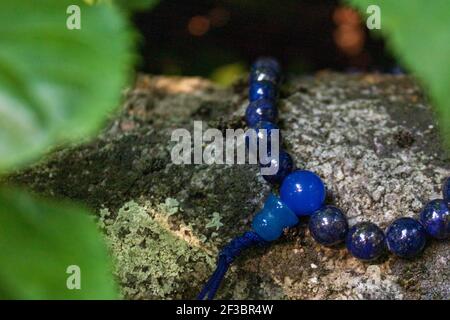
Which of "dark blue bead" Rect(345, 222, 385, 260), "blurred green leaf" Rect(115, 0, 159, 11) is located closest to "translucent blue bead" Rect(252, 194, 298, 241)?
"dark blue bead" Rect(345, 222, 385, 260)

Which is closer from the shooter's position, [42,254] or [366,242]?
[42,254]

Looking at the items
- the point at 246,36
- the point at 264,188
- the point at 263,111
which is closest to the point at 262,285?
the point at 264,188

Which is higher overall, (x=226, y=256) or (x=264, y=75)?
(x=264, y=75)

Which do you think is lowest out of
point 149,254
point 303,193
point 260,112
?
point 149,254

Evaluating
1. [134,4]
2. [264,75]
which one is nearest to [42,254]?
[134,4]

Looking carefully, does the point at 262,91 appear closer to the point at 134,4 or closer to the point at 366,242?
the point at 134,4
